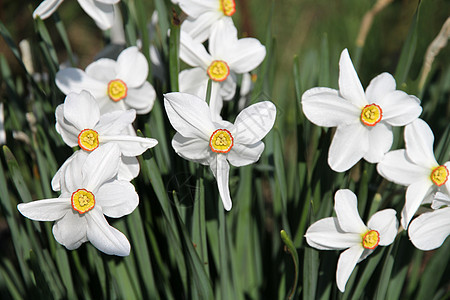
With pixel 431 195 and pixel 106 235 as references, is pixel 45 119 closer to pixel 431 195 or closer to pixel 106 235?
pixel 106 235

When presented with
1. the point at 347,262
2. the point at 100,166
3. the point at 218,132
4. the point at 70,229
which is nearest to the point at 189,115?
the point at 218,132

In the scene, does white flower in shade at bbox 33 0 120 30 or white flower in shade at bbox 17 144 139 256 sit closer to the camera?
white flower in shade at bbox 17 144 139 256

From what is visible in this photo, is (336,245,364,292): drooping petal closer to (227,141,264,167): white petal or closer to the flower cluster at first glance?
the flower cluster

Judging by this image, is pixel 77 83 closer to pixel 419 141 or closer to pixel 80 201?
pixel 80 201

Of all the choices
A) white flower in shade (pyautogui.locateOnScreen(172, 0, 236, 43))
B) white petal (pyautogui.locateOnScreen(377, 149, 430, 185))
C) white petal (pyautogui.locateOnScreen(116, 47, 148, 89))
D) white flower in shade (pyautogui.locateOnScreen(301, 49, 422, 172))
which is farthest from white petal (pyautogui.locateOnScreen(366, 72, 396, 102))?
white petal (pyautogui.locateOnScreen(116, 47, 148, 89))

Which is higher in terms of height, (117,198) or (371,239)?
(117,198)

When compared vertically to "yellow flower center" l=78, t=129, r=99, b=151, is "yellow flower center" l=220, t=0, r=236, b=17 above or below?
above

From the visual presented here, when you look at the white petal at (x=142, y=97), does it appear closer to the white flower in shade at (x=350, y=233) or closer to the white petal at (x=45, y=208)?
the white petal at (x=45, y=208)
